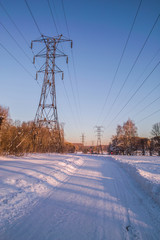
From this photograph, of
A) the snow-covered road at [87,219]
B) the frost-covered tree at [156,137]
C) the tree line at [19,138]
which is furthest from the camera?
the frost-covered tree at [156,137]

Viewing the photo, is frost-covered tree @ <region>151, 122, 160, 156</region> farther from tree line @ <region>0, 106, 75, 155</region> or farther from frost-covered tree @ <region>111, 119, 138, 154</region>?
tree line @ <region>0, 106, 75, 155</region>

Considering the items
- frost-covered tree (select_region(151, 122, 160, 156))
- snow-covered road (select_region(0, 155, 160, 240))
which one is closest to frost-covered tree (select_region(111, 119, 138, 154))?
frost-covered tree (select_region(151, 122, 160, 156))

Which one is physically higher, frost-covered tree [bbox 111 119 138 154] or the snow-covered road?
frost-covered tree [bbox 111 119 138 154]

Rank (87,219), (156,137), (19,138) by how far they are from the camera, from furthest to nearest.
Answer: (156,137)
(19,138)
(87,219)

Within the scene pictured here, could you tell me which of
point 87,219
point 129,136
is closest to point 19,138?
point 87,219

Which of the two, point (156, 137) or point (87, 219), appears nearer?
point (87, 219)

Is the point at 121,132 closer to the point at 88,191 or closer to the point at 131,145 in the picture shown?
the point at 131,145

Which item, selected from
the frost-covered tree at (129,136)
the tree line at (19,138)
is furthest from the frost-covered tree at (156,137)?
the tree line at (19,138)

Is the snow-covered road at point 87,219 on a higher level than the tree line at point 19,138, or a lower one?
lower

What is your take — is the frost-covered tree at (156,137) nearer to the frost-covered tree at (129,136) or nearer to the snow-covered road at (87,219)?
the frost-covered tree at (129,136)

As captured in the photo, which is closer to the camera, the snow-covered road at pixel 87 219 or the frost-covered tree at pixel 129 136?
the snow-covered road at pixel 87 219

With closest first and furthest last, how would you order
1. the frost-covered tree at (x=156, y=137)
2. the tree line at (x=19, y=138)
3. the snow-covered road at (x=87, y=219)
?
the snow-covered road at (x=87, y=219) → the tree line at (x=19, y=138) → the frost-covered tree at (x=156, y=137)

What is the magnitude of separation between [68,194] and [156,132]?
164 ft

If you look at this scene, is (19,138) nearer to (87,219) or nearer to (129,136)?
(87,219)
